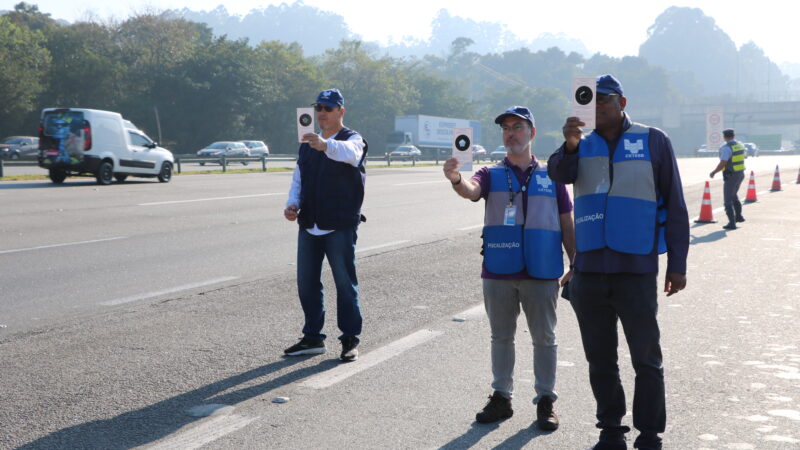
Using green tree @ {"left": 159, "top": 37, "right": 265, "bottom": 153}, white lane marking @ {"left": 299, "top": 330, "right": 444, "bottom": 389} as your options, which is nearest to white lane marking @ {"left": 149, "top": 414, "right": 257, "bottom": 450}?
white lane marking @ {"left": 299, "top": 330, "right": 444, "bottom": 389}

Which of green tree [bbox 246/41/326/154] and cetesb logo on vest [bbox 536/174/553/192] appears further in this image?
green tree [bbox 246/41/326/154]

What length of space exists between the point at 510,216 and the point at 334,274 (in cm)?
181

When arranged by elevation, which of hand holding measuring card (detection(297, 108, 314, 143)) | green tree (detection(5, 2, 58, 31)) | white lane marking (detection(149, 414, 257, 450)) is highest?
green tree (detection(5, 2, 58, 31))

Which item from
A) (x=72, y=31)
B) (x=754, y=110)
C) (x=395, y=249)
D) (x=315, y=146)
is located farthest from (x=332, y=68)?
(x=315, y=146)

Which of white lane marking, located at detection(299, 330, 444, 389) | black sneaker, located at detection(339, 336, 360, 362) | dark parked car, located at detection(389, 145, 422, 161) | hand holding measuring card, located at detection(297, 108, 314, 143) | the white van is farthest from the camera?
dark parked car, located at detection(389, 145, 422, 161)

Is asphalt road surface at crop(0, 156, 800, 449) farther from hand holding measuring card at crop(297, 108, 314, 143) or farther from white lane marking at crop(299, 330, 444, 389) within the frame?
hand holding measuring card at crop(297, 108, 314, 143)

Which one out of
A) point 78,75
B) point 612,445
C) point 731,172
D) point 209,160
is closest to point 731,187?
point 731,172

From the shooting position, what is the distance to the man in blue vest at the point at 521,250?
14.0ft

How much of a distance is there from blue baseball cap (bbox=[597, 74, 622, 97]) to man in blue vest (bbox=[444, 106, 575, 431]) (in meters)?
0.55

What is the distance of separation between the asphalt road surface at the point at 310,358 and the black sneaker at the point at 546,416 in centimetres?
8

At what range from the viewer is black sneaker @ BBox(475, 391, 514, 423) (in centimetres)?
434

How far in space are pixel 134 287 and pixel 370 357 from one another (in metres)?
3.75

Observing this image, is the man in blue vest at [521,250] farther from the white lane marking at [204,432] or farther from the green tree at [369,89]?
the green tree at [369,89]

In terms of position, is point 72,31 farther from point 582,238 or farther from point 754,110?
point 754,110
